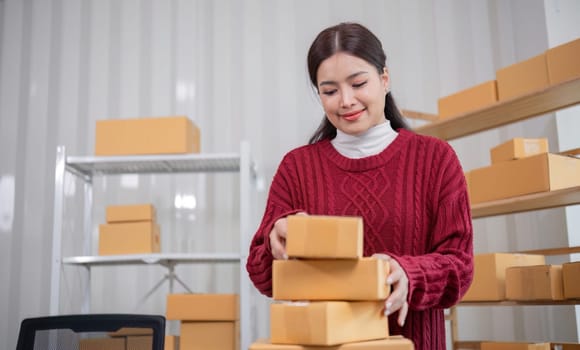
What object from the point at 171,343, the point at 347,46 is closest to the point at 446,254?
the point at 347,46

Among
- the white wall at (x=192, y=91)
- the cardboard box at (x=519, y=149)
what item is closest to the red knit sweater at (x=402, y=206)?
the cardboard box at (x=519, y=149)

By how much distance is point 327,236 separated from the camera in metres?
0.88

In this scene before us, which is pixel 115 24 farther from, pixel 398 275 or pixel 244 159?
pixel 398 275

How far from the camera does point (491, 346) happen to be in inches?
99.0

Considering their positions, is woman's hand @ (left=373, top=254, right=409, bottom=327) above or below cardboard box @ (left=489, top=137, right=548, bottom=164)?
below

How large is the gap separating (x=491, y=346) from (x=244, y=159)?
1289 mm

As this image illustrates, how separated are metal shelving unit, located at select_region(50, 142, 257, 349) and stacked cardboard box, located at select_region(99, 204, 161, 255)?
58mm

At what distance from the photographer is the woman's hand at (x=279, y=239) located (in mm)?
1004

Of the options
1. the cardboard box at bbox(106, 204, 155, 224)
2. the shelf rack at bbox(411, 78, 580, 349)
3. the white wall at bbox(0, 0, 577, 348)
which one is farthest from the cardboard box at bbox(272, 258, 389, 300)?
the white wall at bbox(0, 0, 577, 348)

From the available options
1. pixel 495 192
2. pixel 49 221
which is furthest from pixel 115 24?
pixel 495 192

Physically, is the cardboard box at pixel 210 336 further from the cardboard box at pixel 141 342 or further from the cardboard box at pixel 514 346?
the cardboard box at pixel 141 342

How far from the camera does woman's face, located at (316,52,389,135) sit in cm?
112

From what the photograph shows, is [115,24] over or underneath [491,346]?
over

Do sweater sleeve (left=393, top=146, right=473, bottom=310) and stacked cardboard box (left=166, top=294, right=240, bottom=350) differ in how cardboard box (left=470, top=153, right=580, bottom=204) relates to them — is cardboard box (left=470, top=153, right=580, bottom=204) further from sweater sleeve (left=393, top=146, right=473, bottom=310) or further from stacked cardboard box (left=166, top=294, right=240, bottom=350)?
sweater sleeve (left=393, top=146, right=473, bottom=310)
